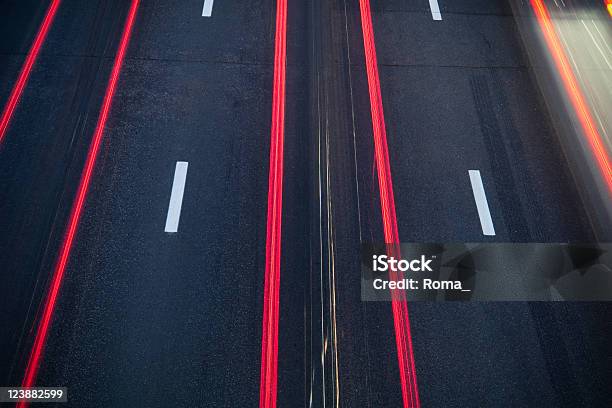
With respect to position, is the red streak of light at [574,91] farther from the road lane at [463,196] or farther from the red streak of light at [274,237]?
the red streak of light at [274,237]

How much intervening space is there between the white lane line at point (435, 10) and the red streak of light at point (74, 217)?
646cm

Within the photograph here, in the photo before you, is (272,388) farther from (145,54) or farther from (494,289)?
(145,54)

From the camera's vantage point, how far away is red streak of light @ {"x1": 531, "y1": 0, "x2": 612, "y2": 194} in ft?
22.7

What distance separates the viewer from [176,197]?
646 cm

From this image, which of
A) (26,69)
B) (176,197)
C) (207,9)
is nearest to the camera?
(176,197)

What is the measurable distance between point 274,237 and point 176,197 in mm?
1681

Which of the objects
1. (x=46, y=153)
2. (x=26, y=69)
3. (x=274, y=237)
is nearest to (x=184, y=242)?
(x=274, y=237)

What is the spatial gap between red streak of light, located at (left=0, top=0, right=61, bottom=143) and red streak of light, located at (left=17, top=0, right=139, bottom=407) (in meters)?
1.51

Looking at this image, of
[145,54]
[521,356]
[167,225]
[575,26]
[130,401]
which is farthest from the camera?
[575,26]

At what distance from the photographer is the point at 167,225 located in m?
6.20

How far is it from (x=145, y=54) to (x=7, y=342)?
18.1 ft

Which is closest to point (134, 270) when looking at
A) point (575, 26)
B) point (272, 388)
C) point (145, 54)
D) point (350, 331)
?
point (272, 388)

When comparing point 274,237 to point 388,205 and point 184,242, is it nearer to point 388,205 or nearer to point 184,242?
point 184,242

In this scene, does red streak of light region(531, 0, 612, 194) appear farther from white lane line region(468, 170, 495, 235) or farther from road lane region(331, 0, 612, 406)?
white lane line region(468, 170, 495, 235)
